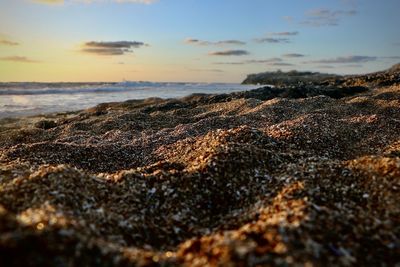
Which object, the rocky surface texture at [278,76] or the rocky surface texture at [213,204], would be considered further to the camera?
Answer: the rocky surface texture at [278,76]

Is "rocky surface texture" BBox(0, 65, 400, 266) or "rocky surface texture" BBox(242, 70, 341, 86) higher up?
"rocky surface texture" BBox(242, 70, 341, 86)

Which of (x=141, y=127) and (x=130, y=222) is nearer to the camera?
(x=130, y=222)

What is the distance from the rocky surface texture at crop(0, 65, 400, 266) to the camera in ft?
21.1

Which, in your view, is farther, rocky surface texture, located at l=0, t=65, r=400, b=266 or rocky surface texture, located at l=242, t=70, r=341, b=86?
rocky surface texture, located at l=242, t=70, r=341, b=86

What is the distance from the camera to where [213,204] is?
10117 mm

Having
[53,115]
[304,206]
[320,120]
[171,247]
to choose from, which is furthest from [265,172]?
[53,115]

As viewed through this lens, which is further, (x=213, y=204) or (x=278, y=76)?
(x=278, y=76)

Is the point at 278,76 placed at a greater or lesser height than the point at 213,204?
greater

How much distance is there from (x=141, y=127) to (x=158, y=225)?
61.5 ft

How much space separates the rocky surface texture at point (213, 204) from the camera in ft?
21.1

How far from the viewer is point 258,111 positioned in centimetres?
2759

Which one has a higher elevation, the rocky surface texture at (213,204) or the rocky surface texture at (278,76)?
the rocky surface texture at (278,76)

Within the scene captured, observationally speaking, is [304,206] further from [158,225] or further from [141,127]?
[141,127]

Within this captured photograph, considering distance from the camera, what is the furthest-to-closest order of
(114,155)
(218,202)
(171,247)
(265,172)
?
1. (114,155)
2. (265,172)
3. (218,202)
4. (171,247)
